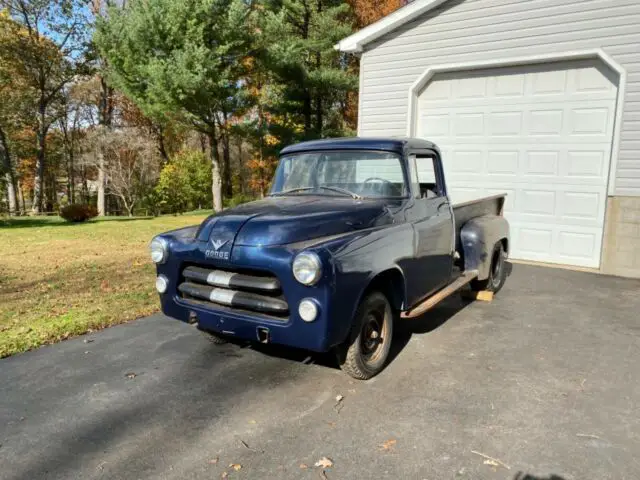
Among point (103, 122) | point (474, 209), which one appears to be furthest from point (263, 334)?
point (103, 122)

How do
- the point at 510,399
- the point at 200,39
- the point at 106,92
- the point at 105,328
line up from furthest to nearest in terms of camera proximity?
the point at 106,92
the point at 200,39
the point at 105,328
the point at 510,399

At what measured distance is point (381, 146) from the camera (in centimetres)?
429

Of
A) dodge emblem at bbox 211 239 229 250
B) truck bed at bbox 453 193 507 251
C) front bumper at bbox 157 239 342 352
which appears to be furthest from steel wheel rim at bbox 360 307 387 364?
truck bed at bbox 453 193 507 251

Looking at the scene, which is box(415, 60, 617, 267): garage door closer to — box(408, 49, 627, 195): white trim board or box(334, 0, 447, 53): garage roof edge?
box(408, 49, 627, 195): white trim board

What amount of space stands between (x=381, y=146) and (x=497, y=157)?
4.86m

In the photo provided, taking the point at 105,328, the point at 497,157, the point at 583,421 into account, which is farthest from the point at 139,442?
the point at 497,157

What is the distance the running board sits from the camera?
3.92m

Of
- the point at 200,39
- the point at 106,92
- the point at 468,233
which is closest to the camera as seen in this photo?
the point at 468,233

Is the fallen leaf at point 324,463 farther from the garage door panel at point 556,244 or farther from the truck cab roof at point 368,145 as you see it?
the garage door panel at point 556,244

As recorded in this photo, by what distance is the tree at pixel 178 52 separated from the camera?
54.3ft

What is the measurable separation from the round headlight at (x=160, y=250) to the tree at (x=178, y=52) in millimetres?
14091

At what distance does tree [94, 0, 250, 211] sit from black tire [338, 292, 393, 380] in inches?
587

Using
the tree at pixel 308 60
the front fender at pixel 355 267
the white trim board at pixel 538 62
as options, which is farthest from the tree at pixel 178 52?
the front fender at pixel 355 267

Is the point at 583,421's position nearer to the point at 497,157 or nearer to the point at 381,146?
the point at 381,146
